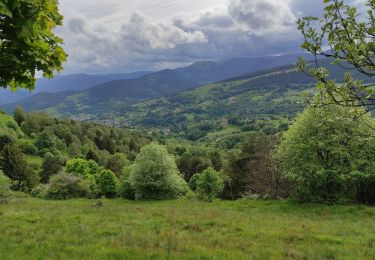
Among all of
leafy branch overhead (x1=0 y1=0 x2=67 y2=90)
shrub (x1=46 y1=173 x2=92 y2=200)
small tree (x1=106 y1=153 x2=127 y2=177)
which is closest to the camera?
leafy branch overhead (x1=0 y1=0 x2=67 y2=90)

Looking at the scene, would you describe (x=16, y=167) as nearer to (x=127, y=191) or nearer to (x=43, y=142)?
(x=127, y=191)

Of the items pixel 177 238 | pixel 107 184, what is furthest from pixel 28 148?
pixel 177 238

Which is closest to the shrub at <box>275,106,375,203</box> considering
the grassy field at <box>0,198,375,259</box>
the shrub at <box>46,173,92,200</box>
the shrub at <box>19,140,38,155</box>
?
the grassy field at <box>0,198,375,259</box>

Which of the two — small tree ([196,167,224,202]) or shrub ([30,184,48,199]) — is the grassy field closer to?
small tree ([196,167,224,202])

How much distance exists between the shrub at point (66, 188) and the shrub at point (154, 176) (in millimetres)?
11876

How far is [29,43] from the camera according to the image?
778 cm

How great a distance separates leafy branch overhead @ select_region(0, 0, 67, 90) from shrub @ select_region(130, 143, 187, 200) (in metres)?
46.3

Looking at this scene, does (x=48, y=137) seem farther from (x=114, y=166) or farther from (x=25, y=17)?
(x=25, y=17)

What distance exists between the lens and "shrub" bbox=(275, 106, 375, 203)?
3275 centimetres

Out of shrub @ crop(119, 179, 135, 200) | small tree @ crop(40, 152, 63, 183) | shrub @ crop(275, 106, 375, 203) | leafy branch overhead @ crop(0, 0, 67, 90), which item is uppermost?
leafy branch overhead @ crop(0, 0, 67, 90)

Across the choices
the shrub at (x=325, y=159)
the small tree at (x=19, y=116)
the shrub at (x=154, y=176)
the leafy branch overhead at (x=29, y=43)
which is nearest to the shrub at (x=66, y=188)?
the shrub at (x=154, y=176)

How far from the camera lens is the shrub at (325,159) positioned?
32750 mm

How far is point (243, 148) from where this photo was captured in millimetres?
68250

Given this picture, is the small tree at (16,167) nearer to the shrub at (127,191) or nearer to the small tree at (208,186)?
the shrub at (127,191)
